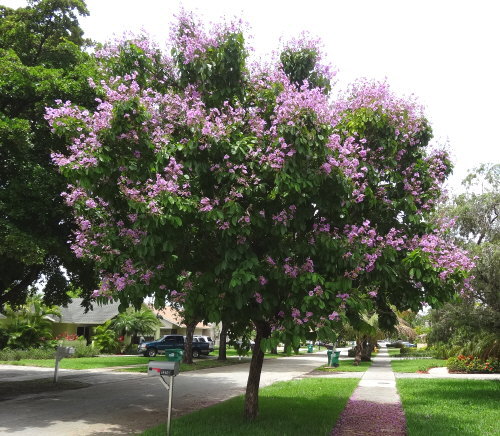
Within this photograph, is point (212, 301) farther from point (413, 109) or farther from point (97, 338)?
point (97, 338)

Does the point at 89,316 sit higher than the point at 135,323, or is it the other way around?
the point at 89,316

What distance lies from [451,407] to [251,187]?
8864 millimetres

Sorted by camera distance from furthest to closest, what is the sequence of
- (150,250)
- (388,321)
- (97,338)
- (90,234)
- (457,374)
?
1. (97,338)
2. (457,374)
3. (388,321)
4. (90,234)
5. (150,250)

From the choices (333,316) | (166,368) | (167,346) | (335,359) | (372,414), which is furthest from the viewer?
(167,346)

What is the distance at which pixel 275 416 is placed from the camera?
10.8 m

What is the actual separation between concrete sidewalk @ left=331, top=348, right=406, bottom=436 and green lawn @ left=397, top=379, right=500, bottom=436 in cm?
26

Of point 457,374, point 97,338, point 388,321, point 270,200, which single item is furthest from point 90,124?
point 97,338

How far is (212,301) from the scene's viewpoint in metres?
7.62

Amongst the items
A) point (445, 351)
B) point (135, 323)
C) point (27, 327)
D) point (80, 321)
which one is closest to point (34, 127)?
point (27, 327)

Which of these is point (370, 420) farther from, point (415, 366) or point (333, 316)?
point (415, 366)

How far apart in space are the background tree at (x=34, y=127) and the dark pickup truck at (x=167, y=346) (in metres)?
22.4

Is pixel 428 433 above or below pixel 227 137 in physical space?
below

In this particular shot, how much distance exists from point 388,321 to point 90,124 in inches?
263

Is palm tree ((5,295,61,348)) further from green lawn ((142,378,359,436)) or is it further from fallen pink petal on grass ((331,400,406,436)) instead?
fallen pink petal on grass ((331,400,406,436))
